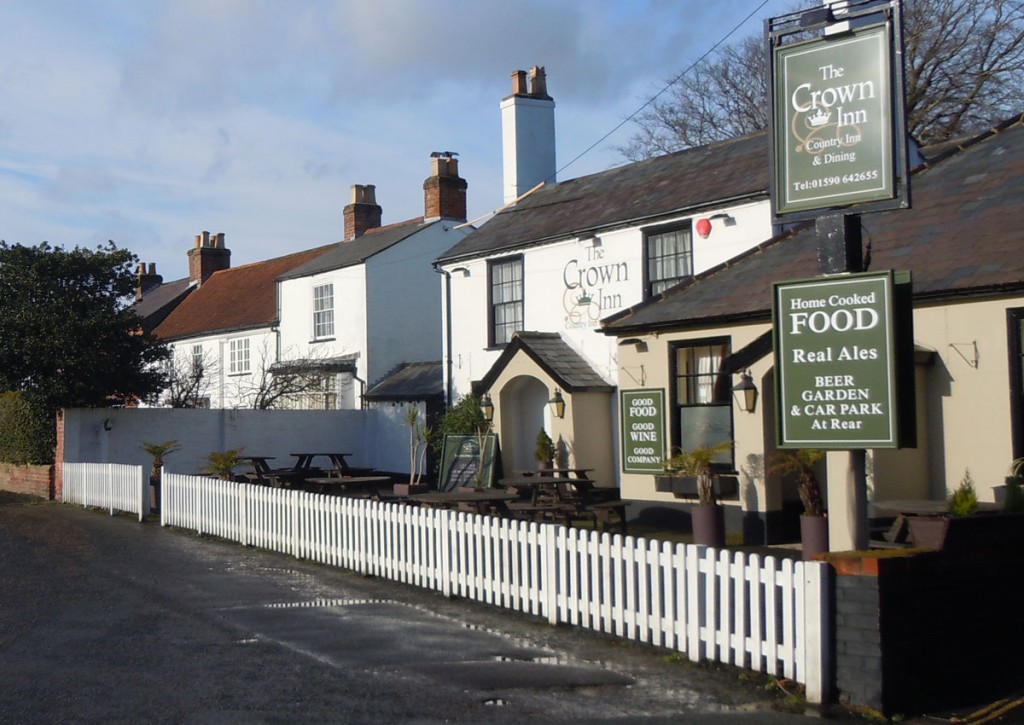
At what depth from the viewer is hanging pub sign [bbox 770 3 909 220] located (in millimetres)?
8023

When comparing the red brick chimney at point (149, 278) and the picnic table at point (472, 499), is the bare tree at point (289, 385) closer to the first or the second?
the picnic table at point (472, 499)

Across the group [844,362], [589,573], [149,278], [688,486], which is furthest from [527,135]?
[149,278]

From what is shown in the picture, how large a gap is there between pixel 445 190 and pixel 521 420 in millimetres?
10681

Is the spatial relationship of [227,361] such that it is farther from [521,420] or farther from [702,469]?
[702,469]

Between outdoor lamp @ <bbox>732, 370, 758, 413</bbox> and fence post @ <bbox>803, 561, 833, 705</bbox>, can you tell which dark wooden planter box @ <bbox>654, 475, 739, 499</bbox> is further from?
fence post @ <bbox>803, 561, 833, 705</bbox>

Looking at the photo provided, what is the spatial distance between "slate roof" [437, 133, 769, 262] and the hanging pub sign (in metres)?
9.20

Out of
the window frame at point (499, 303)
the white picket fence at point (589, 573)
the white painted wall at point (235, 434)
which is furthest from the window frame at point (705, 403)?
the white painted wall at point (235, 434)


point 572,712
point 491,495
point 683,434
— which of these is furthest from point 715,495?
point 572,712

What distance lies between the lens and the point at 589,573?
35.3ft

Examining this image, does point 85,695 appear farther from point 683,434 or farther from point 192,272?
point 192,272

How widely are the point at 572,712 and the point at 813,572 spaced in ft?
6.12

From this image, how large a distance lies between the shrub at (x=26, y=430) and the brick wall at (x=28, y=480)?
25 cm

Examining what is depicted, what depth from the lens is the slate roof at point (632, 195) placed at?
18859 mm

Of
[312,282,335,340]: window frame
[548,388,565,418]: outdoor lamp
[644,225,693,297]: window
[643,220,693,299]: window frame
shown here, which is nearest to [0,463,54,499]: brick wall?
[312,282,335,340]: window frame
